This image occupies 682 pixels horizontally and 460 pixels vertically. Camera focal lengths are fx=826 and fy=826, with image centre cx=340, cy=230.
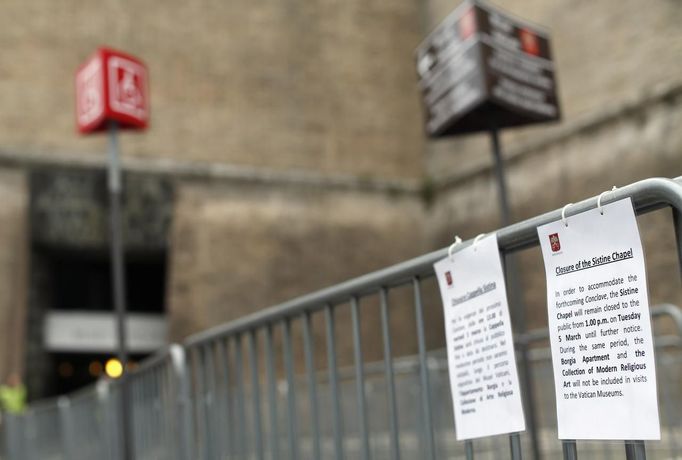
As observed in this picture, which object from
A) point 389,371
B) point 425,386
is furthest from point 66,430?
point 425,386

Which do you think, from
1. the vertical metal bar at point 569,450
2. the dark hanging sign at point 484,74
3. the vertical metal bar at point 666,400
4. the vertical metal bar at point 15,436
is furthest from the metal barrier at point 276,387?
the vertical metal bar at point 15,436

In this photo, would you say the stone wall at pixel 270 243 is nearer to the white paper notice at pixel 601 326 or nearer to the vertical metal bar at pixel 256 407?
the vertical metal bar at pixel 256 407

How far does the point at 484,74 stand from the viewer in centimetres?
520

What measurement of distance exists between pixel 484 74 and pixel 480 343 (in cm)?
312

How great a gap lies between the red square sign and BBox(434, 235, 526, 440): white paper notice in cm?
405

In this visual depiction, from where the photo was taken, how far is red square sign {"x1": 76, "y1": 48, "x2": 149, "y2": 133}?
5977 mm

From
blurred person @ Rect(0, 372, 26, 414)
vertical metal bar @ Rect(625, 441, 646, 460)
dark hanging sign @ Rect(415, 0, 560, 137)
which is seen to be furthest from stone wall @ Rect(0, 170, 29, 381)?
vertical metal bar @ Rect(625, 441, 646, 460)

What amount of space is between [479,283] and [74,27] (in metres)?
14.3

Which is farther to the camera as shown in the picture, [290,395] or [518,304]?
[518,304]

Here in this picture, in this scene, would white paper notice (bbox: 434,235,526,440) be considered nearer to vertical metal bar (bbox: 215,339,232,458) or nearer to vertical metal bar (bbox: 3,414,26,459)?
vertical metal bar (bbox: 215,339,232,458)

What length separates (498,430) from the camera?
7.58 ft

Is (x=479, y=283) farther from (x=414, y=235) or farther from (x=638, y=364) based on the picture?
(x=414, y=235)

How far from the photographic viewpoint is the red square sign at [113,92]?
5.98 metres

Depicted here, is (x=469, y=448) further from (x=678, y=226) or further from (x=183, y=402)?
(x=183, y=402)
